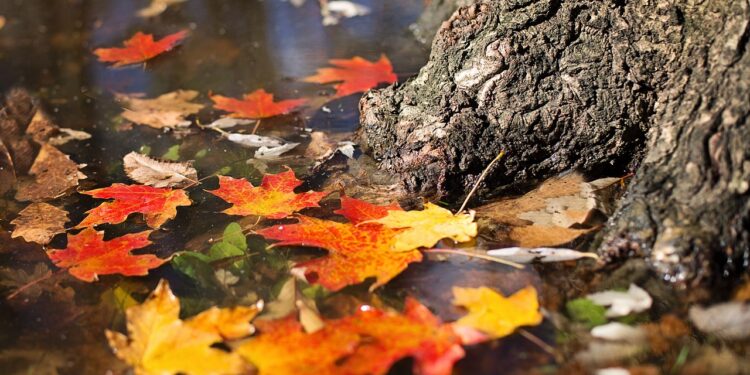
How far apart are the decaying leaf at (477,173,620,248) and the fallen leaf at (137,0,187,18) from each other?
2708 mm

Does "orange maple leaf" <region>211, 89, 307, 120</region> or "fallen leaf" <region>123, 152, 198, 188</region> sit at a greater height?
"orange maple leaf" <region>211, 89, 307, 120</region>

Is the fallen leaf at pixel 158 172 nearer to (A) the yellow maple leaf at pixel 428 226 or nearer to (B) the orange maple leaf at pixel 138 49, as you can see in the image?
(A) the yellow maple leaf at pixel 428 226

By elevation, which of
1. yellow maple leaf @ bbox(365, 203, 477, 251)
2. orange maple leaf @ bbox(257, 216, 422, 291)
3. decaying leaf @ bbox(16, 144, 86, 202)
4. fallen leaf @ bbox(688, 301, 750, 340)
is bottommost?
decaying leaf @ bbox(16, 144, 86, 202)

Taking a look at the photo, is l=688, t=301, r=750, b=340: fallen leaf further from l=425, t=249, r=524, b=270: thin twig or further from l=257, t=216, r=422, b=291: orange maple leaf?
l=257, t=216, r=422, b=291: orange maple leaf

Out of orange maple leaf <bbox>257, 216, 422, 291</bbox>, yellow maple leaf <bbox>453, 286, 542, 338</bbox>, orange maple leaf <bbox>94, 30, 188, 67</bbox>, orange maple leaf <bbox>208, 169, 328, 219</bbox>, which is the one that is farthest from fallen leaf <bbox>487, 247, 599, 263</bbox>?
orange maple leaf <bbox>94, 30, 188, 67</bbox>

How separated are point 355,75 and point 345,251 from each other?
1.44 metres

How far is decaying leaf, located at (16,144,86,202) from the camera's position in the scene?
217 centimetres

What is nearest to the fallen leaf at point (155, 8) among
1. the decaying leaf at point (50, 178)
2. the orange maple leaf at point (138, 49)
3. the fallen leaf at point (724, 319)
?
the orange maple leaf at point (138, 49)

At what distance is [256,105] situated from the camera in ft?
9.02

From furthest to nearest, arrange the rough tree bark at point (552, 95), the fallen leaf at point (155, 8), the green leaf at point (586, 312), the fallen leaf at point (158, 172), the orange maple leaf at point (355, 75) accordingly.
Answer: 1. the fallen leaf at point (155, 8)
2. the orange maple leaf at point (355, 75)
3. the fallen leaf at point (158, 172)
4. the rough tree bark at point (552, 95)
5. the green leaf at point (586, 312)

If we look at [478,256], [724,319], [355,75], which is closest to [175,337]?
[478,256]

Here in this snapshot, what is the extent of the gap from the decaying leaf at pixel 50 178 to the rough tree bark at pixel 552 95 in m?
0.99

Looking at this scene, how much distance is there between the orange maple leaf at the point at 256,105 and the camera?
2695 mm

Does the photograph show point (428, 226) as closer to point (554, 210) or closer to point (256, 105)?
point (554, 210)
